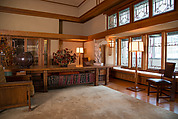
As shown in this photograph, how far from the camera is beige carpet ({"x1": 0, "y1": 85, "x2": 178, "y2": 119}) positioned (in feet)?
8.04

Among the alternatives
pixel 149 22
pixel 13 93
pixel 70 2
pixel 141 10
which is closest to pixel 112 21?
pixel 141 10

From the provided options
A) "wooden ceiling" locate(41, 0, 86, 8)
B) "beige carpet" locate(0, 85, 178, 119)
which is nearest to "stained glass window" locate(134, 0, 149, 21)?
"beige carpet" locate(0, 85, 178, 119)

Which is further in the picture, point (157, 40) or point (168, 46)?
point (157, 40)

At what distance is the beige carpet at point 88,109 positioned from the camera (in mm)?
2449

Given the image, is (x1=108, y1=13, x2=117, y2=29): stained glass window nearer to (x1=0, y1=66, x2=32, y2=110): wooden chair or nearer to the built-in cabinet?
the built-in cabinet

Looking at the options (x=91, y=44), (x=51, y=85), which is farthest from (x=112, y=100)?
(x=91, y=44)

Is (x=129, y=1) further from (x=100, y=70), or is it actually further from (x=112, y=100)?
(x=112, y=100)

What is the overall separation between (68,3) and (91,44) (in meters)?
2.94

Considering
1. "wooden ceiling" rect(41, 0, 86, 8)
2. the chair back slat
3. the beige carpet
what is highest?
"wooden ceiling" rect(41, 0, 86, 8)

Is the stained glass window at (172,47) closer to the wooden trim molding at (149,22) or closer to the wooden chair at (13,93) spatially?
the wooden trim molding at (149,22)

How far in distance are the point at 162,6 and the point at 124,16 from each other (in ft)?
5.50

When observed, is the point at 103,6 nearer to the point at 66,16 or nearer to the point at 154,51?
the point at 154,51

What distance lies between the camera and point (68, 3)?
8.16 meters

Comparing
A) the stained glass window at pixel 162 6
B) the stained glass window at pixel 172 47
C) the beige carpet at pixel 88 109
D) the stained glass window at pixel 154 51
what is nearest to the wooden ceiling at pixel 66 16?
the stained glass window at pixel 162 6
